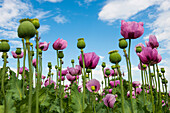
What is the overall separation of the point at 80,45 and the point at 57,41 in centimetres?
60

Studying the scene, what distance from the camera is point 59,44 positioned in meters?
1.96

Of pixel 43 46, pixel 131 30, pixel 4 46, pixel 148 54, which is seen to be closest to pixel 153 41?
pixel 148 54

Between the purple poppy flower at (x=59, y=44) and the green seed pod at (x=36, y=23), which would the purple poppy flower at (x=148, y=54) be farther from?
the green seed pod at (x=36, y=23)

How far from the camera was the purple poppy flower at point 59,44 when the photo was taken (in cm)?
195

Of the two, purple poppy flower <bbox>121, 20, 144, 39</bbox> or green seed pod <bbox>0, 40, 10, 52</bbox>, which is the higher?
purple poppy flower <bbox>121, 20, 144, 39</bbox>

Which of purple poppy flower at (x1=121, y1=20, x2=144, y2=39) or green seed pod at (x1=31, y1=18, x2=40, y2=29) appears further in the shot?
purple poppy flower at (x1=121, y1=20, x2=144, y2=39)

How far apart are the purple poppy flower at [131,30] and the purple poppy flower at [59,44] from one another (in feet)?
2.45

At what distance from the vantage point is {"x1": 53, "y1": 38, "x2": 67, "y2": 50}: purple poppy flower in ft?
6.39

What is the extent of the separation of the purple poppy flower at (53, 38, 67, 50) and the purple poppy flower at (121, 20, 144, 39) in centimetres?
75

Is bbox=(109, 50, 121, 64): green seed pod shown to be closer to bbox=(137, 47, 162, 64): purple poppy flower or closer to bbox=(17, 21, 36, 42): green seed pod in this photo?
bbox=(137, 47, 162, 64): purple poppy flower

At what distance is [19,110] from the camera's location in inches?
55.0

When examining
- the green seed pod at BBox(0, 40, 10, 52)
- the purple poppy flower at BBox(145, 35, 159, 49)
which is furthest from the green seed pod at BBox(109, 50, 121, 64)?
the purple poppy flower at BBox(145, 35, 159, 49)

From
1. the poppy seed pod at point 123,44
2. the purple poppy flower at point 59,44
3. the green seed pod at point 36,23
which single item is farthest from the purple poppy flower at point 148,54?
the green seed pod at point 36,23

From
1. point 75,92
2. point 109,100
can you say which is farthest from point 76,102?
point 109,100
